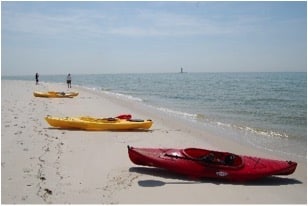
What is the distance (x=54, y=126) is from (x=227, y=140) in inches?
238

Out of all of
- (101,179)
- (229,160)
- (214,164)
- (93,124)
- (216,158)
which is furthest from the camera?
(93,124)

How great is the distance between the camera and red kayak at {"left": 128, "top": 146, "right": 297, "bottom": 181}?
781 cm

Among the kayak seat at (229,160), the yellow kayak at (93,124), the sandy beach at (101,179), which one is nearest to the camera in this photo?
the sandy beach at (101,179)

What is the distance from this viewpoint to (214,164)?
7922 mm

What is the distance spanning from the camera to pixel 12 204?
233 inches

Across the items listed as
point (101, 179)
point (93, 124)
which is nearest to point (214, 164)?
point (101, 179)

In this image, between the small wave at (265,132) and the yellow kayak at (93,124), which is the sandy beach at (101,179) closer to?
the yellow kayak at (93,124)

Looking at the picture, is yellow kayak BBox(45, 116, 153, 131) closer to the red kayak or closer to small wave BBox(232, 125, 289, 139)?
small wave BBox(232, 125, 289, 139)

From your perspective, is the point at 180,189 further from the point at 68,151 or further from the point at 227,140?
the point at 227,140

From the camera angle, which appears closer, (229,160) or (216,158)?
(229,160)

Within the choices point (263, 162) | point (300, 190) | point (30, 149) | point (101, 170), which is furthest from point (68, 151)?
point (300, 190)

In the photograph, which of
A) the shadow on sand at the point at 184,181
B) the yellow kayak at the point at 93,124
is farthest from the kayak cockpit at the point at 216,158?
the yellow kayak at the point at 93,124

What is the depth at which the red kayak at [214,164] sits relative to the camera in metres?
7.81

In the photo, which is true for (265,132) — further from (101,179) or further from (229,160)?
(101,179)
